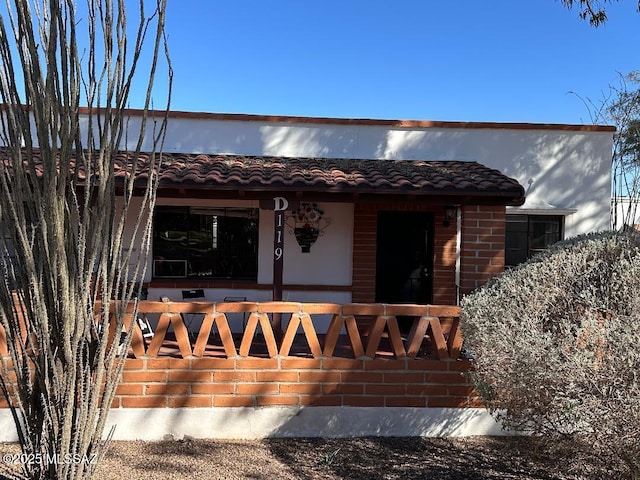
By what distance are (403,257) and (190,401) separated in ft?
14.7

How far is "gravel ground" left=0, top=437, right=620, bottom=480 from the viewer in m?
3.66

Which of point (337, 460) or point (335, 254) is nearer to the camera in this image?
point (337, 460)

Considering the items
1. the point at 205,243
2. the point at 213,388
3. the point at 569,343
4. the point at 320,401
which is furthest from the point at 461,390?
the point at 205,243

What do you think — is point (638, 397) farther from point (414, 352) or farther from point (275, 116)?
point (275, 116)

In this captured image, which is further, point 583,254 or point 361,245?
point 361,245

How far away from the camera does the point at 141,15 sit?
2.45 metres

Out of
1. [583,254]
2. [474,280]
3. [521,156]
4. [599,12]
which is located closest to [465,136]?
Result: [521,156]

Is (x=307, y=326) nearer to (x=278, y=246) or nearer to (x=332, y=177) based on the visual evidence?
(x=278, y=246)

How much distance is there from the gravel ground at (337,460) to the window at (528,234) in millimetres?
4278

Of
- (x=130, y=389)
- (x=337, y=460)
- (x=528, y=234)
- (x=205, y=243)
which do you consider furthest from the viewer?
(x=528, y=234)

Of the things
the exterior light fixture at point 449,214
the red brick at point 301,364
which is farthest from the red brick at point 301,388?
the exterior light fixture at point 449,214

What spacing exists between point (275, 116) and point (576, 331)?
247 inches

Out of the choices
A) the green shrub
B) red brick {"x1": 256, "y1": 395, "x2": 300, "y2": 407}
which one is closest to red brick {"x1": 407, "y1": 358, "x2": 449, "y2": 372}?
the green shrub

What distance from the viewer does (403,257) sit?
25.5 ft
